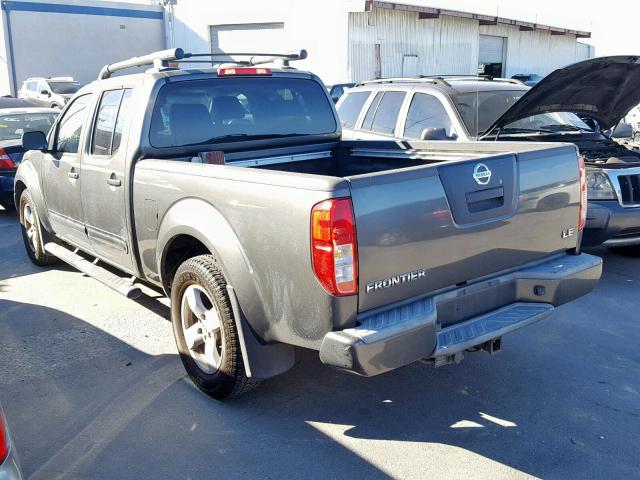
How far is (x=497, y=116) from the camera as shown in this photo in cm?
730

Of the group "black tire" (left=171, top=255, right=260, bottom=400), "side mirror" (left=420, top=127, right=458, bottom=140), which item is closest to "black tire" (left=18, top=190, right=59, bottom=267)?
"black tire" (left=171, top=255, right=260, bottom=400)

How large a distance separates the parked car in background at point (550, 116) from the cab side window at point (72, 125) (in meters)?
3.16

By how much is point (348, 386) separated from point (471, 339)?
110cm

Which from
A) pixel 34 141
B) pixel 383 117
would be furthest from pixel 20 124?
pixel 383 117

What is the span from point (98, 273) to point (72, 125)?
1394mm

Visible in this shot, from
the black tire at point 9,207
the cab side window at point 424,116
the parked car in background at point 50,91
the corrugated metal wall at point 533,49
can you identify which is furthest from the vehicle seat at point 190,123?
the corrugated metal wall at point 533,49

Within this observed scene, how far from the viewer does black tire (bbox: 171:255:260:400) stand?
11.9 feet

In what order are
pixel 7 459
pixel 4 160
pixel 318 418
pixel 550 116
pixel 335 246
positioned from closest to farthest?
pixel 7 459 < pixel 335 246 < pixel 318 418 < pixel 550 116 < pixel 4 160

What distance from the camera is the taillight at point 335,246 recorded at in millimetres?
2934

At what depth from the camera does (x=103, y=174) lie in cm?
483

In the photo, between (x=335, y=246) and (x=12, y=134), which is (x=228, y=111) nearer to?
(x=335, y=246)

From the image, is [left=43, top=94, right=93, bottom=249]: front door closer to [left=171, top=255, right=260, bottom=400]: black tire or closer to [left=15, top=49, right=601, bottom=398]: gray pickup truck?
[left=15, top=49, right=601, bottom=398]: gray pickup truck

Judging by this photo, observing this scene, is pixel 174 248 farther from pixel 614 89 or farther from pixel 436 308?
pixel 614 89

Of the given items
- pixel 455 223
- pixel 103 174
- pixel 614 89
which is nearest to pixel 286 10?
A: pixel 614 89
